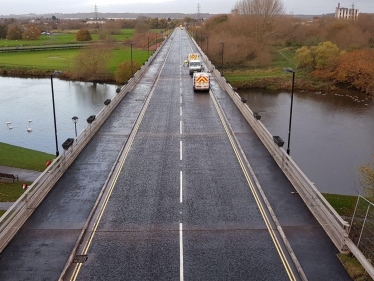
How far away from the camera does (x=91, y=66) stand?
83875 mm

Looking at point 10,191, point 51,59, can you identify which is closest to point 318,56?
point 10,191

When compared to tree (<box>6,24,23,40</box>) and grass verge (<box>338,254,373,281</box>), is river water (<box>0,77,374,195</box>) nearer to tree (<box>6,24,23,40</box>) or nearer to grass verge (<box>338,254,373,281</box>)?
grass verge (<box>338,254,373,281</box>)

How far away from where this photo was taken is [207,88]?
147ft

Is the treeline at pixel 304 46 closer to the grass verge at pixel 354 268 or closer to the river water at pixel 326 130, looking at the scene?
the river water at pixel 326 130

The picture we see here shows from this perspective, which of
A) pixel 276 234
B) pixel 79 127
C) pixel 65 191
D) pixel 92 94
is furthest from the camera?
pixel 92 94

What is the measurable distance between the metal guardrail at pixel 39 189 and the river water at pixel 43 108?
15.0 metres

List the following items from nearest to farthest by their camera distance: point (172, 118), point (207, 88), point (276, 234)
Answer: point (276, 234) → point (172, 118) → point (207, 88)

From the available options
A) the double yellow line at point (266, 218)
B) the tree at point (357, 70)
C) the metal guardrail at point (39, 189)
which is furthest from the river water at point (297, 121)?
the metal guardrail at point (39, 189)

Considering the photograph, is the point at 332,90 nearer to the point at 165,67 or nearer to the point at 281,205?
the point at 165,67

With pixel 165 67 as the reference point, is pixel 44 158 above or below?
below

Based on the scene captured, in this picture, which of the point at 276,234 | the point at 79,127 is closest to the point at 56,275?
the point at 276,234

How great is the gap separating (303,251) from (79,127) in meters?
38.5

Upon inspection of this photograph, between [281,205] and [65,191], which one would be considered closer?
[281,205]

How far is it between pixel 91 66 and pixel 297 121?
155ft
